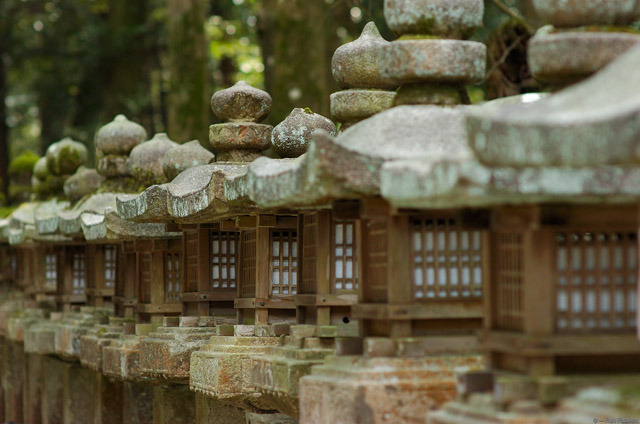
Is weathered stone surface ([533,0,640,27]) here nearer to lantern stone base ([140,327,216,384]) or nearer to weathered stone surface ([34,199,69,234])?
lantern stone base ([140,327,216,384])

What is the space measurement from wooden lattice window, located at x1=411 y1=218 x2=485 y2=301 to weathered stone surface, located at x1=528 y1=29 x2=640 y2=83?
4.75 ft

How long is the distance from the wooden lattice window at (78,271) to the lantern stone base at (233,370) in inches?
342

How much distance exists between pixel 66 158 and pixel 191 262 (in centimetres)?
675

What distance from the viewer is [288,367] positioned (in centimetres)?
1069

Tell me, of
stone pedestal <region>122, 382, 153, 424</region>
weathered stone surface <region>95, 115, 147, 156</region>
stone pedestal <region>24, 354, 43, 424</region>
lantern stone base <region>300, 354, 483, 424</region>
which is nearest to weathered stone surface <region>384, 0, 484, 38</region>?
lantern stone base <region>300, 354, 483, 424</region>

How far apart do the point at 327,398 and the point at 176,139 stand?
1599 cm

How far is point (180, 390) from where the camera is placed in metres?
15.7

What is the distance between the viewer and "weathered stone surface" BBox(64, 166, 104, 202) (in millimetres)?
19266

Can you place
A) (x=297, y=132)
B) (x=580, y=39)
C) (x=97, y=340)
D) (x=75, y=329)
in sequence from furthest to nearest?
(x=75, y=329), (x=97, y=340), (x=297, y=132), (x=580, y=39)

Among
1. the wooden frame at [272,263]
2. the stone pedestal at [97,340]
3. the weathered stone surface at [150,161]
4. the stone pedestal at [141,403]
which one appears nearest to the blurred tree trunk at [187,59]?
the stone pedestal at [97,340]

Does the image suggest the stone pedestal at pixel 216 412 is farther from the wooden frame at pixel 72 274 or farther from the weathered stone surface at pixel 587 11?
the wooden frame at pixel 72 274

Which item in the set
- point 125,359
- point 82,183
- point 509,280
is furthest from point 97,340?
point 509,280

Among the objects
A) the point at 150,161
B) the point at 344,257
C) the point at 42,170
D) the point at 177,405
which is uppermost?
the point at 42,170

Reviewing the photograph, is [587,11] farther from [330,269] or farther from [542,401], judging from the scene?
[330,269]
